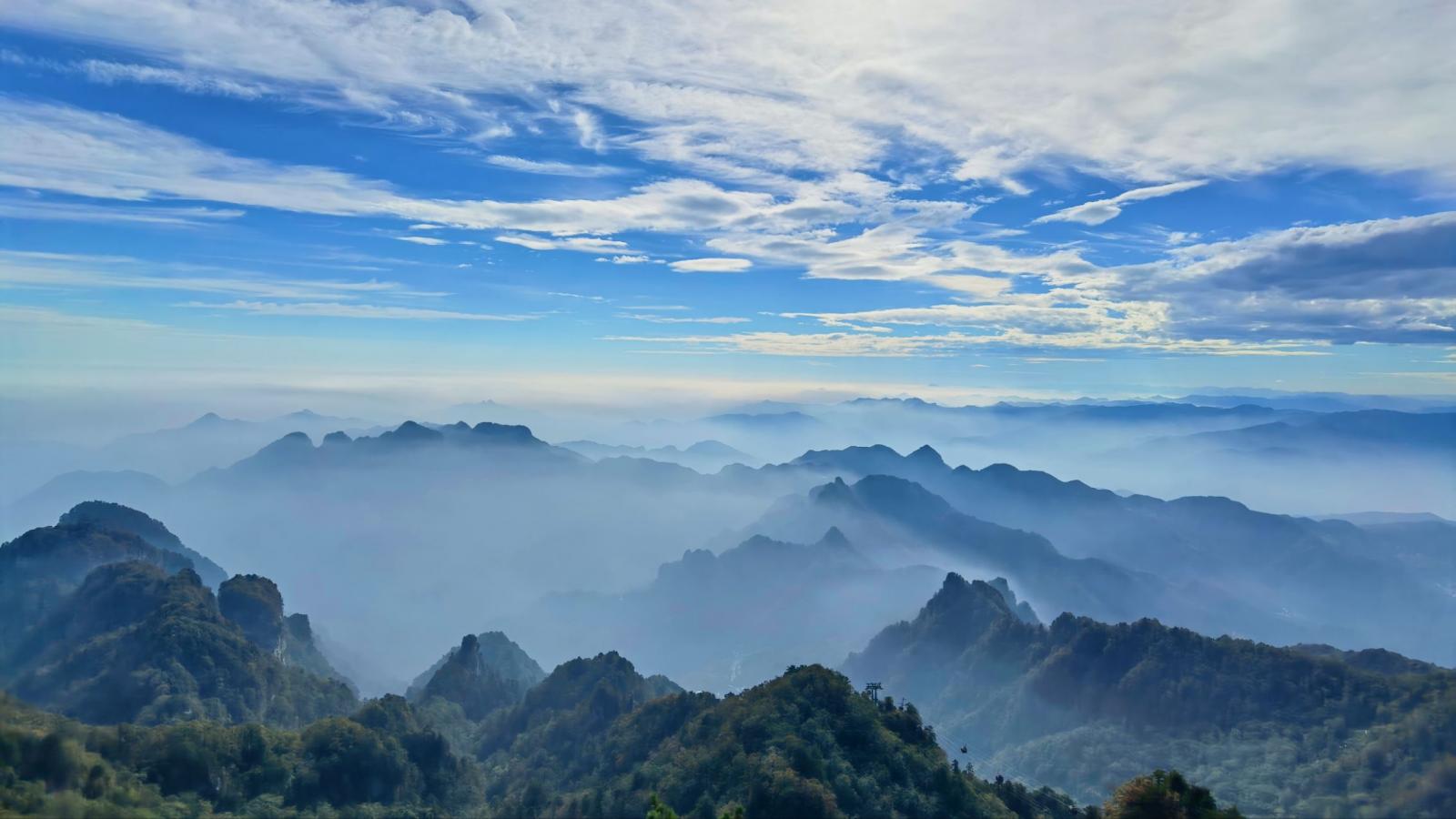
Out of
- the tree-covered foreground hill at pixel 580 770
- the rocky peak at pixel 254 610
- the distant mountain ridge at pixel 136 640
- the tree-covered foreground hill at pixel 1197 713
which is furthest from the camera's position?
the rocky peak at pixel 254 610

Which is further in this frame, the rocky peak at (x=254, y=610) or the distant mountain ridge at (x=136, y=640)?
the rocky peak at (x=254, y=610)

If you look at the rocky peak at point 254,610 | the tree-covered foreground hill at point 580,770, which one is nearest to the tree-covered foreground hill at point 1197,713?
the tree-covered foreground hill at point 580,770

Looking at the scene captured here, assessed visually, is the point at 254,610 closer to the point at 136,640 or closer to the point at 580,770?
the point at 136,640

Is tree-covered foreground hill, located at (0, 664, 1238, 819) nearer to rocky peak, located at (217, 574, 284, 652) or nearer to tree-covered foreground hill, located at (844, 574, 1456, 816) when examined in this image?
tree-covered foreground hill, located at (844, 574, 1456, 816)

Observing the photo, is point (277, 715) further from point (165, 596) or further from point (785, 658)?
point (785, 658)

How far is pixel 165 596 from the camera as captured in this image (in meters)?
84.3

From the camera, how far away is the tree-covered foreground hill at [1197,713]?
64875 mm

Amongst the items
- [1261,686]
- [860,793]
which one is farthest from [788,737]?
[1261,686]

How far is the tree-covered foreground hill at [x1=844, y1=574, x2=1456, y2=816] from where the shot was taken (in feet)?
213

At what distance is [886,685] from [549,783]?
312 feet

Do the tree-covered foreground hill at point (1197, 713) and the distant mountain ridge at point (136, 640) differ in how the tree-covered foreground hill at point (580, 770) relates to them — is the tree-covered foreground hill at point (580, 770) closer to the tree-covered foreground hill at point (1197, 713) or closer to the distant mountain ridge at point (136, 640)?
the distant mountain ridge at point (136, 640)

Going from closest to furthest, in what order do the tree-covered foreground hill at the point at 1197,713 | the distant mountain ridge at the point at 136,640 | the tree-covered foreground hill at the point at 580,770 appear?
the tree-covered foreground hill at the point at 580,770, the tree-covered foreground hill at the point at 1197,713, the distant mountain ridge at the point at 136,640

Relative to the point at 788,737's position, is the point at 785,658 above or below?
below

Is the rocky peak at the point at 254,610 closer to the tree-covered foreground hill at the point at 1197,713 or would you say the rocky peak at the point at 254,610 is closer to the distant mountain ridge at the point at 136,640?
the distant mountain ridge at the point at 136,640
